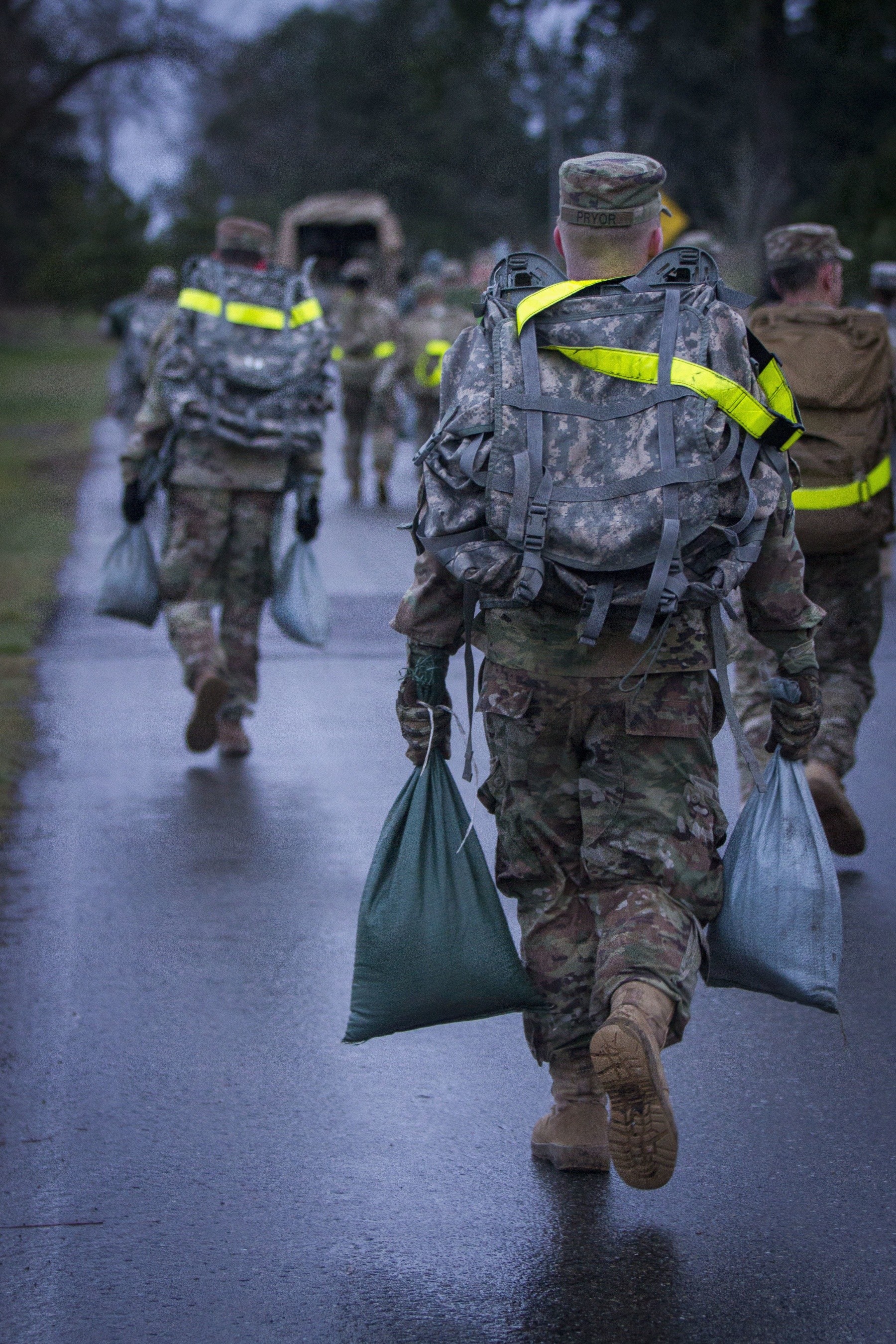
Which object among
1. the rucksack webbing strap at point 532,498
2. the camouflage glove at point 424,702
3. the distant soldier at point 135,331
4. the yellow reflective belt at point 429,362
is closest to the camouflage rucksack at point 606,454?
the rucksack webbing strap at point 532,498

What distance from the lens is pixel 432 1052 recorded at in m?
4.21

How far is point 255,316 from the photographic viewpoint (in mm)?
6812

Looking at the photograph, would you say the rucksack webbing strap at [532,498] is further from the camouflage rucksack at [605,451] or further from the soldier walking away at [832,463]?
the soldier walking away at [832,463]

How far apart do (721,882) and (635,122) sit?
54923mm

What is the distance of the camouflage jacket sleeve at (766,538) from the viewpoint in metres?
3.26

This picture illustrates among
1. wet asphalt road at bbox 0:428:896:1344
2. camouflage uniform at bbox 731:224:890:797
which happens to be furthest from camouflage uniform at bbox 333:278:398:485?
camouflage uniform at bbox 731:224:890:797

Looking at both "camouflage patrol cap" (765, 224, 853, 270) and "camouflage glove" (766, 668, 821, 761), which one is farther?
"camouflage patrol cap" (765, 224, 853, 270)

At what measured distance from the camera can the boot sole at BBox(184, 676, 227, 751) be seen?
657 centimetres

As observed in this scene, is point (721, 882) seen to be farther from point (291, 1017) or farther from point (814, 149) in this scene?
point (814, 149)

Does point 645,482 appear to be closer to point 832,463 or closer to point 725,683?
point 725,683

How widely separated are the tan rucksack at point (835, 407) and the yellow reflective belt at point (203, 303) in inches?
92.3

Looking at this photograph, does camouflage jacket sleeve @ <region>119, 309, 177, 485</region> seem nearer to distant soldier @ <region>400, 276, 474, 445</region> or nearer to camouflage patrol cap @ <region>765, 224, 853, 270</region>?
camouflage patrol cap @ <region>765, 224, 853, 270</region>

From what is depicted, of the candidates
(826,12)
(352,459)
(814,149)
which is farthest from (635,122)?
(352,459)

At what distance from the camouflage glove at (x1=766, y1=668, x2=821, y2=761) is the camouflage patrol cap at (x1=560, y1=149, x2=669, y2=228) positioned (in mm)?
958
